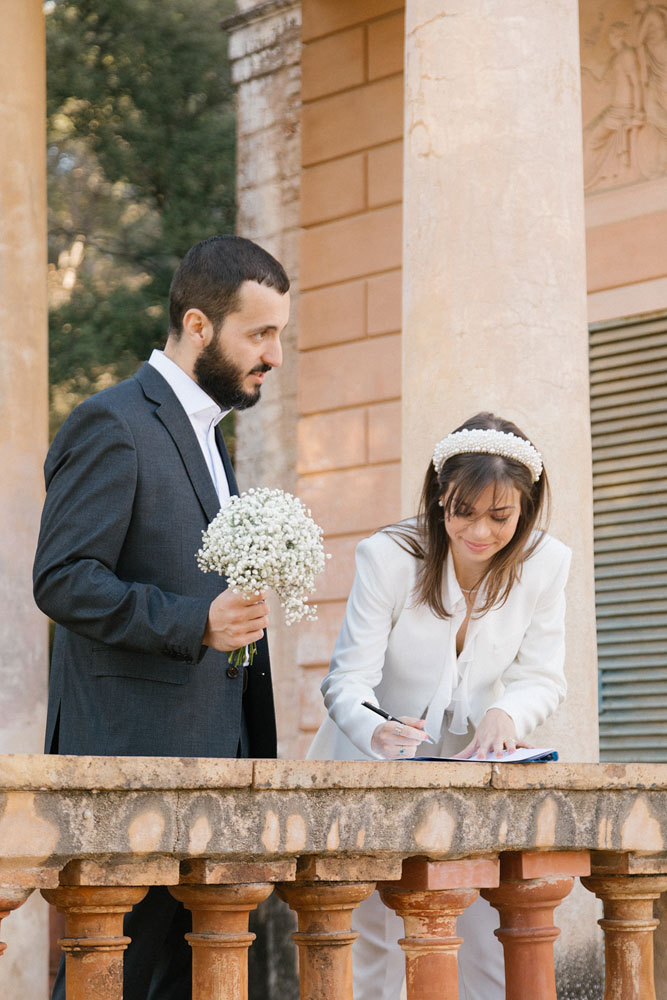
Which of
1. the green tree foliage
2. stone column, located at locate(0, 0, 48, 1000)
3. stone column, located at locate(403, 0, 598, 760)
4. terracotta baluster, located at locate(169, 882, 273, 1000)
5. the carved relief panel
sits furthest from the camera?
the green tree foliage

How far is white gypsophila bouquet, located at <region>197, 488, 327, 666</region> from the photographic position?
2.45 m

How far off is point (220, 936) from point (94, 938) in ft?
0.66

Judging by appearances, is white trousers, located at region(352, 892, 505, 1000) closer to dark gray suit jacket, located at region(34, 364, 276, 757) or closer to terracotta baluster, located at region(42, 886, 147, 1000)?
dark gray suit jacket, located at region(34, 364, 276, 757)

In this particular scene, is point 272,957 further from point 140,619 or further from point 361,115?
point 361,115

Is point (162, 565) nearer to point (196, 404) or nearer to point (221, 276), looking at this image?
point (196, 404)

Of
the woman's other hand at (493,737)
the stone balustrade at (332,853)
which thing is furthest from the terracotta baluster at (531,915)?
the woman's other hand at (493,737)

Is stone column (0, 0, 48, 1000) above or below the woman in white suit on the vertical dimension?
above

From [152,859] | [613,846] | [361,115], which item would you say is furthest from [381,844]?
[361,115]

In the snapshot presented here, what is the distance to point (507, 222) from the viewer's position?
4.64 meters

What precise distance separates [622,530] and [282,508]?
4.61 meters

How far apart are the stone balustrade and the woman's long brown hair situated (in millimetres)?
704

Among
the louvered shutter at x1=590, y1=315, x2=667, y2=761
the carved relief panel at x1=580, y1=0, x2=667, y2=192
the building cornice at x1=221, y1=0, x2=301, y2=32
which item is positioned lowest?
the louvered shutter at x1=590, y1=315, x2=667, y2=761

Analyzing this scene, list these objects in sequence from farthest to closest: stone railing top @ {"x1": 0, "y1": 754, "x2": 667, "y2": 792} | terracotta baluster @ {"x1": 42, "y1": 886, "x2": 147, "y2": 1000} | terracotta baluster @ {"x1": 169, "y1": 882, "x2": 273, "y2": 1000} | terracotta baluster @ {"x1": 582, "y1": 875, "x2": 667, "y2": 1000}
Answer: terracotta baluster @ {"x1": 582, "y1": 875, "x2": 667, "y2": 1000} < terracotta baluster @ {"x1": 169, "y1": 882, "x2": 273, "y2": 1000} < terracotta baluster @ {"x1": 42, "y1": 886, "x2": 147, "y2": 1000} < stone railing top @ {"x1": 0, "y1": 754, "x2": 667, "y2": 792}

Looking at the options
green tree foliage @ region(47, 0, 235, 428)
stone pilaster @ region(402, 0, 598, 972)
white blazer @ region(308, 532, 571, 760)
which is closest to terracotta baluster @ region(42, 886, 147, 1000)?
white blazer @ region(308, 532, 571, 760)
